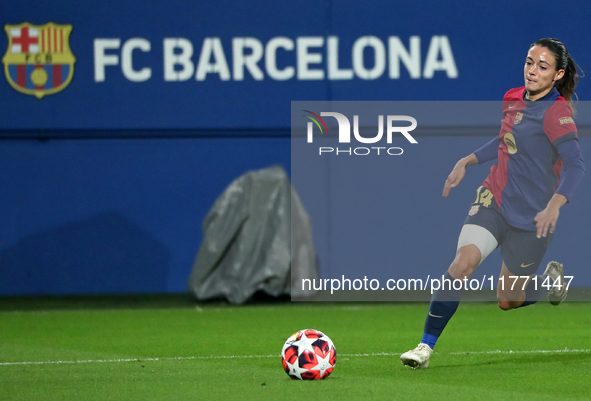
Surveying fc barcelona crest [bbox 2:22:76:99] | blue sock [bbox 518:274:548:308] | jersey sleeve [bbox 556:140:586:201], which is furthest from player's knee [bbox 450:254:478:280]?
fc barcelona crest [bbox 2:22:76:99]

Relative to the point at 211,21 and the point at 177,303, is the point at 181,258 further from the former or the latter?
the point at 211,21

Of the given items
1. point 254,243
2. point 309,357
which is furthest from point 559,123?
point 254,243

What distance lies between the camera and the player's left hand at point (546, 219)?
4.75 m

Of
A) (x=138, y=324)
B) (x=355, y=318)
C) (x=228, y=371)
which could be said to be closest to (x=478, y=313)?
(x=355, y=318)

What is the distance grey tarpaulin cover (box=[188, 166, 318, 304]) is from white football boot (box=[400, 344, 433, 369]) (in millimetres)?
3909

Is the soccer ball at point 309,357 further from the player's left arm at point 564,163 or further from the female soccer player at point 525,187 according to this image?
the player's left arm at point 564,163

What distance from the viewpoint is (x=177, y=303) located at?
29.7ft

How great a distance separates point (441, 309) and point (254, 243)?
4137 millimetres

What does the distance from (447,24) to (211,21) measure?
2512mm

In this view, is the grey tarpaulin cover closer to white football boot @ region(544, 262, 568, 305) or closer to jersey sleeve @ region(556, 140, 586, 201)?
white football boot @ region(544, 262, 568, 305)

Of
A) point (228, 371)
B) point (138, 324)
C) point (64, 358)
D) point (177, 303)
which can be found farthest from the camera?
point (177, 303)

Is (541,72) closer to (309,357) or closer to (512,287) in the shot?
(512,287)

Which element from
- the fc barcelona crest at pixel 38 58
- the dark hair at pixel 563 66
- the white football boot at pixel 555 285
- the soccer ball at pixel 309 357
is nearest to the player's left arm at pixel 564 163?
the dark hair at pixel 563 66

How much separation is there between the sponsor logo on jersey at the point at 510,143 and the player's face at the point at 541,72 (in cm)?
25
